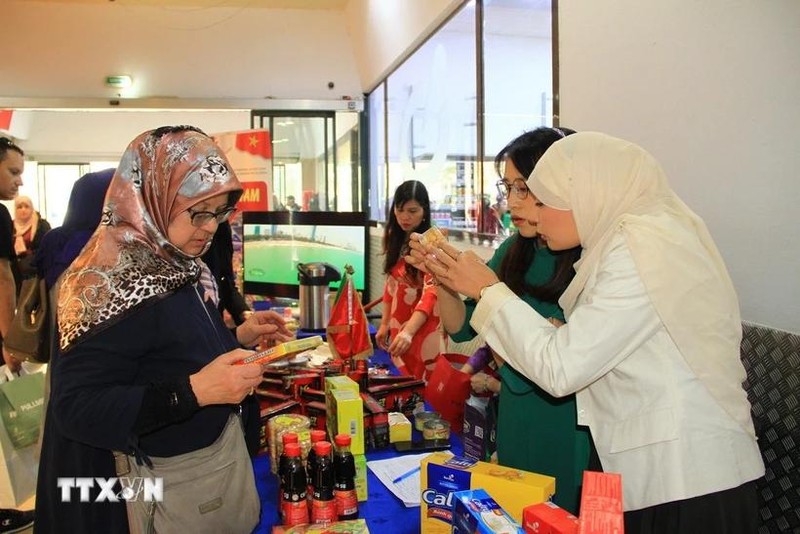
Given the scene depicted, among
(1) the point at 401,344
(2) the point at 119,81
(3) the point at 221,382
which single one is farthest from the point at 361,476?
(2) the point at 119,81

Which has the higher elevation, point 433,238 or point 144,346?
point 433,238

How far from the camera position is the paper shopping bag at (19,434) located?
314cm

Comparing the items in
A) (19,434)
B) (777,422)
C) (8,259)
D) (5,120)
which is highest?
(5,120)

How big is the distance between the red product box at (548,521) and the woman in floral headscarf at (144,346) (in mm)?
615

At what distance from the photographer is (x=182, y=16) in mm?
6035

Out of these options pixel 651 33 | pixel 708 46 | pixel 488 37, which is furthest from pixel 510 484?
pixel 488 37

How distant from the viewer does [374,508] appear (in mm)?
1396

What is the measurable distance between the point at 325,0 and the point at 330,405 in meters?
5.42

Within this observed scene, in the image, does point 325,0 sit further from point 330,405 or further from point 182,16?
point 330,405

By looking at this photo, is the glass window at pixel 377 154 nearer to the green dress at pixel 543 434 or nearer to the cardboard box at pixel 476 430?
the cardboard box at pixel 476 430

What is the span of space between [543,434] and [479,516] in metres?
0.65

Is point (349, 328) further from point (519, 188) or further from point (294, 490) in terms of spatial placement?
point (294, 490)

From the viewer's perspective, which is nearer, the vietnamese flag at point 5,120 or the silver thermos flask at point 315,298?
the silver thermos flask at point 315,298

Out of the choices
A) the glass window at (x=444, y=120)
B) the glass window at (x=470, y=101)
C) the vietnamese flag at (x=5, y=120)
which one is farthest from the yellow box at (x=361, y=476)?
the vietnamese flag at (x=5, y=120)
